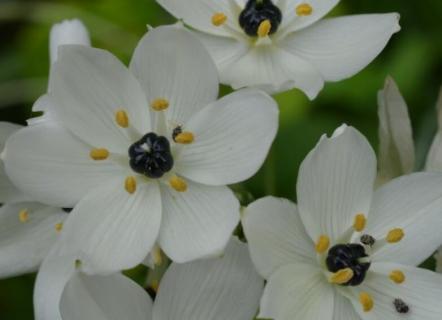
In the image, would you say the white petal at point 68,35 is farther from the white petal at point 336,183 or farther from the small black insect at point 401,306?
the small black insect at point 401,306

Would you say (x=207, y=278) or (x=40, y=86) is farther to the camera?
(x=40, y=86)

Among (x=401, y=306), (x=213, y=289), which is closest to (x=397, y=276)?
(x=401, y=306)

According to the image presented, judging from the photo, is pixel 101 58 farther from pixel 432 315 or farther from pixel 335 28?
pixel 432 315

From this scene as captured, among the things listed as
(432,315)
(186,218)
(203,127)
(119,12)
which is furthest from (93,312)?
(119,12)

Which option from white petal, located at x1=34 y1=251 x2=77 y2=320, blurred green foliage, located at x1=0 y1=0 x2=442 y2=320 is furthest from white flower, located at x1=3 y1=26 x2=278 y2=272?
blurred green foliage, located at x1=0 y1=0 x2=442 y2=320

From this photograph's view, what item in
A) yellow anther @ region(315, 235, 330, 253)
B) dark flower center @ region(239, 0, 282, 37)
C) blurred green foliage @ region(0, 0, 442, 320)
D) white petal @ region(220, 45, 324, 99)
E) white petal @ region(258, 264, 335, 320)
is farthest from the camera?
blurred green foliage @ region(0, 0, 442, 320)

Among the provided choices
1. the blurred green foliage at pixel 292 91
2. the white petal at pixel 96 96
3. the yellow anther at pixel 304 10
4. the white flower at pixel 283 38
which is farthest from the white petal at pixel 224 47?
the blurred green foliage at pixel 292 91

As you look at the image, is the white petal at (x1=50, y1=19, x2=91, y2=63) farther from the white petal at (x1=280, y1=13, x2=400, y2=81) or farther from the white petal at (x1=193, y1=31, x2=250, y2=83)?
the white petal at (x1=280, y1=13, x2=400, y2=81)
